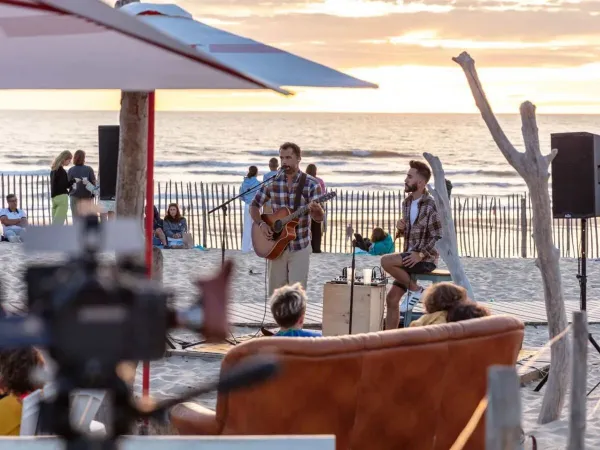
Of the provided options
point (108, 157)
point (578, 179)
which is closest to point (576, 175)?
point (578, 179)

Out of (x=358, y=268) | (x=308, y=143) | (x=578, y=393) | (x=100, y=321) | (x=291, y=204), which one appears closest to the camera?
(x=100, y=321)

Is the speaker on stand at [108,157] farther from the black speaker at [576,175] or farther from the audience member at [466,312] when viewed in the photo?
the audience member at [466,312]

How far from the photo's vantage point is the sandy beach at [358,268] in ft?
21.4

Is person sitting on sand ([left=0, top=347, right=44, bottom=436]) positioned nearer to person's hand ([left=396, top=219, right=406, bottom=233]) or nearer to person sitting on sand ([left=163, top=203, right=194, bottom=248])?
person's hand ([left=396, top=219, right=406, bottom=233])

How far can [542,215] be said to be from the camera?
6.31 metres

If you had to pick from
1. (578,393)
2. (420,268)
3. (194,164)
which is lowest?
(578,393)

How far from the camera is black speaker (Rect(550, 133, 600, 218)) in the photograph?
7.04 meters

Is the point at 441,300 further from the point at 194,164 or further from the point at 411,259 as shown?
the point at 194,164

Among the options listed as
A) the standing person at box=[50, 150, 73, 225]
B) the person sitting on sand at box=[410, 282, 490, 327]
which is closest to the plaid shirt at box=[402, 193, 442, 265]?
the person sitting on sand at box=[410, 282, 490, 327]

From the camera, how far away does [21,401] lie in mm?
3725

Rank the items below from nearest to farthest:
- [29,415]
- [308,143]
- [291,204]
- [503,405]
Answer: [503,405] → [29,415] → [291,204] → [308,143]

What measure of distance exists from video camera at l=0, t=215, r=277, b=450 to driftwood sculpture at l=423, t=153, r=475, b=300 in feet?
25.3

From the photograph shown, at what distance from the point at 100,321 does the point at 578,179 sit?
641cm

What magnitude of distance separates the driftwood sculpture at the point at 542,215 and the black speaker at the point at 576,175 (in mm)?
686
